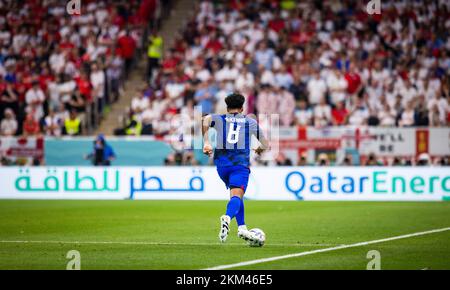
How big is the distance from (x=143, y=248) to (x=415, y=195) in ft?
44.0

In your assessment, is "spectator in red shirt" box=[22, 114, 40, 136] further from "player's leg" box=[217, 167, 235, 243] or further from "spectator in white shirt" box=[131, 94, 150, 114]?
"player's leg" box=[217, 167, 235, 243]

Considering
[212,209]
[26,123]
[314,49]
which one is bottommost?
[212,209]

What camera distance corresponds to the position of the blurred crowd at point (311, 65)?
2961 cm

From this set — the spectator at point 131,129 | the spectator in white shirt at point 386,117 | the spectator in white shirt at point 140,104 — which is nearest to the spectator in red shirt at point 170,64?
the spectator in white shirt at point 140,104

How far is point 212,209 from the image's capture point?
75.8 feet

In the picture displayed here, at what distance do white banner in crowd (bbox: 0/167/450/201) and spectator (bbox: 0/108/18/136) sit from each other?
12.2ft

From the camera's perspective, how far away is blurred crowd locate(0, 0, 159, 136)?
31.7 metres

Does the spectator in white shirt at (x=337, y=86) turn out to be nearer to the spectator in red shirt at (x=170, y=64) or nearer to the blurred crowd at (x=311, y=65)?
the blurred crowd at (x=311, y=65)

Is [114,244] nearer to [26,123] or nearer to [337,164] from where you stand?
[337,164]

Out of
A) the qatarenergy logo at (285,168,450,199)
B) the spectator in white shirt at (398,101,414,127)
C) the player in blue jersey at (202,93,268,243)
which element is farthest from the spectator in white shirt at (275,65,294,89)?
the player in blue jersey at (202,93,268,243)
